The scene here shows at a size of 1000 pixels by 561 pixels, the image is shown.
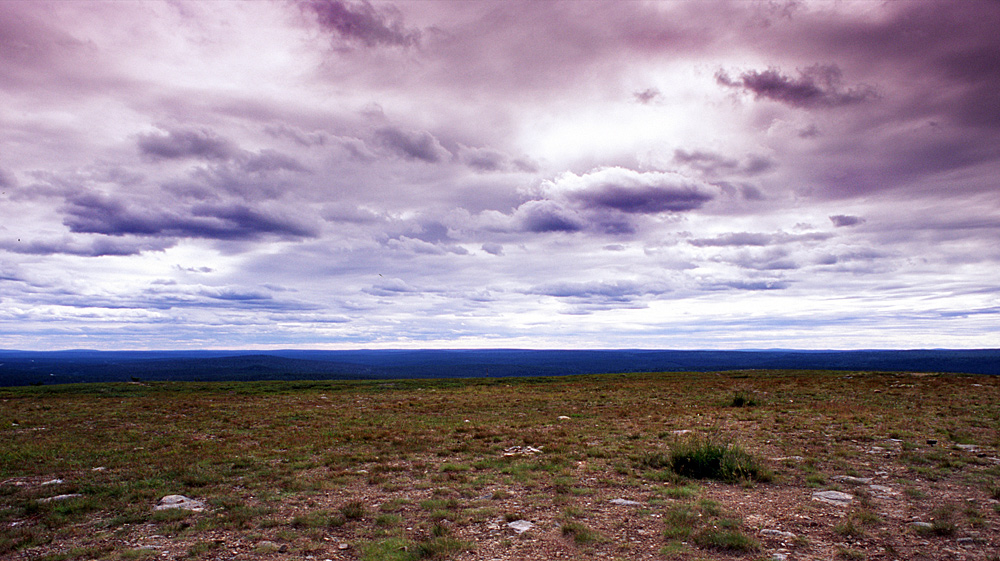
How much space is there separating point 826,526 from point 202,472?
17.2 meters

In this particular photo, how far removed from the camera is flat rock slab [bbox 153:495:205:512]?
1191 centimetres

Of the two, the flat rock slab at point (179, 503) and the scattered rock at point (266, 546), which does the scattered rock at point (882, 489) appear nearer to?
the scattered rock at point (266, 546)

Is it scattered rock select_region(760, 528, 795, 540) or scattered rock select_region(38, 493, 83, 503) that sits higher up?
scattered rock select_region(760, 528, 795, 540)

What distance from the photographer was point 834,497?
1196 cm

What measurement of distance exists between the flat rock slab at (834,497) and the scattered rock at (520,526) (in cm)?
722

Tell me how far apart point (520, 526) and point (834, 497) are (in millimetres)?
7990

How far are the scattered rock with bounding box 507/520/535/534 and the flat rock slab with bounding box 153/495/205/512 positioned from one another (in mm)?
7653

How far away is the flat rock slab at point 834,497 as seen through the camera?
37.9 feet

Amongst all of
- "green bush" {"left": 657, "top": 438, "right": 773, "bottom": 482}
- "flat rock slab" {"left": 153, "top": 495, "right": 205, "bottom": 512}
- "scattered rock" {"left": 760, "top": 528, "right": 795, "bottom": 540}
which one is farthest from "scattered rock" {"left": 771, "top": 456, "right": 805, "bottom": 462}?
"flat rock slab" {"left": 153, "top": 495, "right": 205, "bottom": 512}

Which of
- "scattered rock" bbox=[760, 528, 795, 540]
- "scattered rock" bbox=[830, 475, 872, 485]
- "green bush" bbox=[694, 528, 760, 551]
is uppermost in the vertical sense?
"green bush" bbox=[694, 528, 760, 551]

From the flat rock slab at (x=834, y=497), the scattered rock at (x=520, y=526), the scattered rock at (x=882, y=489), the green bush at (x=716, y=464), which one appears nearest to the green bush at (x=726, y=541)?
the scattered rock at (x=520, y=526)

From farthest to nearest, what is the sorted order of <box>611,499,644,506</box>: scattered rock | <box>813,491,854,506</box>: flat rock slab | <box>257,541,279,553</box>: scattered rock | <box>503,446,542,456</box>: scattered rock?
<box>503,446,542,456</box>: scattered rock < <box>611,499,644,506</box>: scattered rock < <box>813,491,854,506</box>: flat rock slab < <box>257,541,279,553</box>: scattered rock

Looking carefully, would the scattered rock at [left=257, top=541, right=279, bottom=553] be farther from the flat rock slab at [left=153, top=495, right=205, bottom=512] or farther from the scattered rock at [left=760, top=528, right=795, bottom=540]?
the scattered rock at [left=760, top=528, right=795, bottom=540]

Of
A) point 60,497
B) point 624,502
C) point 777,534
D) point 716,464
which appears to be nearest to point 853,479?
point 716,464
